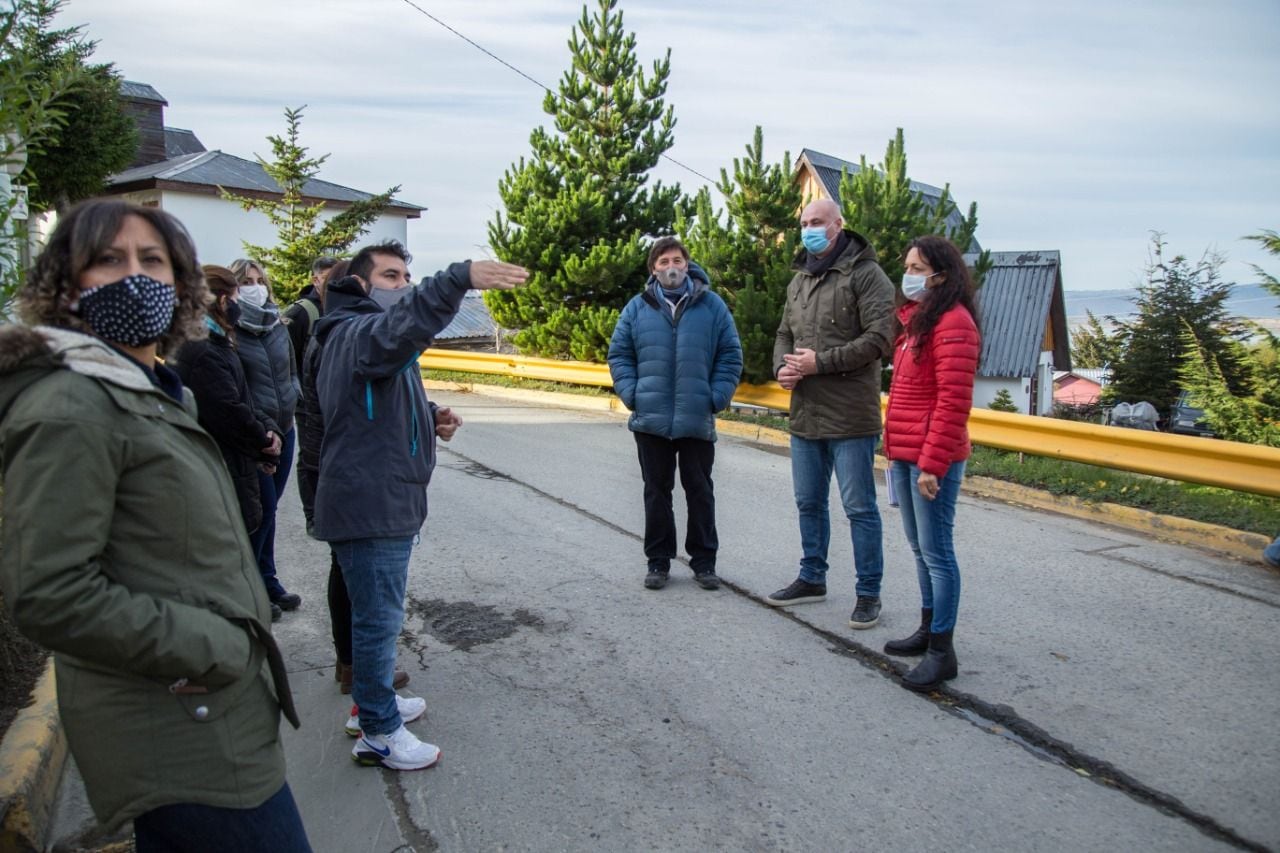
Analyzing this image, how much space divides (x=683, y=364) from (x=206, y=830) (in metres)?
4.21

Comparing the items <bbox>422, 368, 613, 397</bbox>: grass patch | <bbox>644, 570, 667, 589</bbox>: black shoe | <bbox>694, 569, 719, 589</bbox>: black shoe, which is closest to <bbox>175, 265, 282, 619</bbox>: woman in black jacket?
<bbox>644, 570, 667, 589</bbox>: black shoe

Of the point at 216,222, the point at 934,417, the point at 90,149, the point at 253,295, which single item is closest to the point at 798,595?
the point at 934,417

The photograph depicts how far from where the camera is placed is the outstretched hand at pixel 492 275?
295 centimetres

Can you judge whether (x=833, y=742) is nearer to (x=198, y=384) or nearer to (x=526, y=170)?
A: (x=198, y=384)

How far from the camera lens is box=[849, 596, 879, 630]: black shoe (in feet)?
16.8

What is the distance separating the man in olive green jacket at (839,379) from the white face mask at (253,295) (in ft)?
9.29

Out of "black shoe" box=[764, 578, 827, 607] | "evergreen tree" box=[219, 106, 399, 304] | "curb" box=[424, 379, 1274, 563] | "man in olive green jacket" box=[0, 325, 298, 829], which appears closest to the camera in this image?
"man in olive green jacket" box=[0, 325, 298, 829]

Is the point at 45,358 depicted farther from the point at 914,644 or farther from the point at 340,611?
the point at 914,644

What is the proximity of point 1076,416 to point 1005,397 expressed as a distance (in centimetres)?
533

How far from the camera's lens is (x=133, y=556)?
1.84m

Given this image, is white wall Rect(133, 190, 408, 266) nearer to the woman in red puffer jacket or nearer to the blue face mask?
the blue face mask

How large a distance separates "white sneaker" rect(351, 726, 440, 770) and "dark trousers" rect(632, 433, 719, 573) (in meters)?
2.46

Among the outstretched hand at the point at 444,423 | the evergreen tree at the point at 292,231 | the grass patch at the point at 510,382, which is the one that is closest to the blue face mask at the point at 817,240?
the outstretched hand at the point at 444,423

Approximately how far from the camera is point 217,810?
1915 mm
